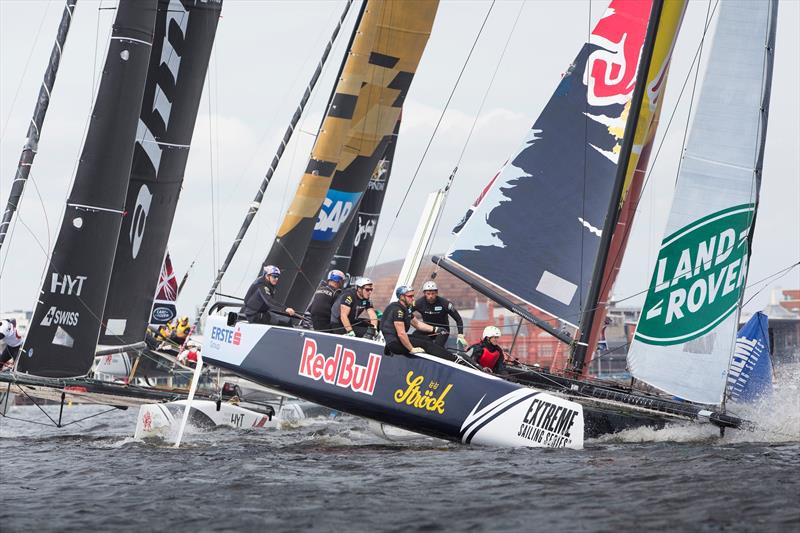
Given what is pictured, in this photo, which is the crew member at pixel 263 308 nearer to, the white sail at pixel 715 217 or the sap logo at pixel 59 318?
the sap logo at pixel 59 318

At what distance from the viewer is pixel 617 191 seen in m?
12.3

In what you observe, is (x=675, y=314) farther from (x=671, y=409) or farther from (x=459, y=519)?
(x=459, y=519)

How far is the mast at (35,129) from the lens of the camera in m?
13.4

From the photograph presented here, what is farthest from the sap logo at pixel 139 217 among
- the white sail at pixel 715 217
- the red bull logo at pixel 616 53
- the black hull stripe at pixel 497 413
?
the white sail at pixel 715 217

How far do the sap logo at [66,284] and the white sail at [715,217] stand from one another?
20.7ft

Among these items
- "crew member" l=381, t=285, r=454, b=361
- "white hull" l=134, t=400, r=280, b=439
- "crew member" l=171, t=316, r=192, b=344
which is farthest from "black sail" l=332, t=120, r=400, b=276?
"crew member" l=381, t=285, r=454, b=361

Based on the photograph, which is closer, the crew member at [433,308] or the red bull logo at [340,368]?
the red bull logo at [340,368]

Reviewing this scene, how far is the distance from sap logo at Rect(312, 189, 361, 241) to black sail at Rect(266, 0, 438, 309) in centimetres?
2

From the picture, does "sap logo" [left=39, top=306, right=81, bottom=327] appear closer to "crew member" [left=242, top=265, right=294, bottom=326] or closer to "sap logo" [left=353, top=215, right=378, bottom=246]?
"crew member" [left=242, top=265, right=294, bottom=326]

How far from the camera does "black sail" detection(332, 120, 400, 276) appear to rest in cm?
2175

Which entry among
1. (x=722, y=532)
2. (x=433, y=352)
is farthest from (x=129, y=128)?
(x=722, y=532)

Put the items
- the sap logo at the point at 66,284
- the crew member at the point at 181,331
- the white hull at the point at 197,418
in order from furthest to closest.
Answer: the crew member at the point at 181,331 → the sap logo at the point at 66,284 → the white hull at the point at 197,418

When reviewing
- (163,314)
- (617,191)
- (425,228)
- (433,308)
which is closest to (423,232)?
(425,228)

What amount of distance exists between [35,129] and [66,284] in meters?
1.99
